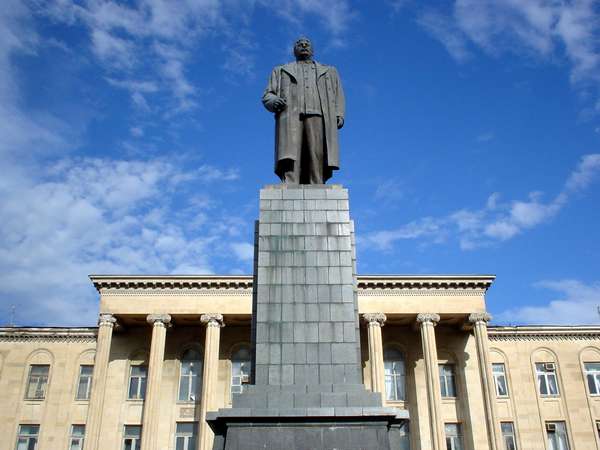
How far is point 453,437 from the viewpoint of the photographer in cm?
3706

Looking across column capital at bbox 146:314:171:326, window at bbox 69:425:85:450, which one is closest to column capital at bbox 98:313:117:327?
column capital at bbox 146:314:171:326

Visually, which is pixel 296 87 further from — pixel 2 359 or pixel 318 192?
pixel 2 359

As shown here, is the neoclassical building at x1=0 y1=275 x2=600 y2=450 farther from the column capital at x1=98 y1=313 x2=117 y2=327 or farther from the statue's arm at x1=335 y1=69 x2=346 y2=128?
the statue's arm at x1=335 y1=69 x2=346 y2=128

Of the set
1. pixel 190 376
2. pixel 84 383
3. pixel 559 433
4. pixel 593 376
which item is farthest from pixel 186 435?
pixel 593 376

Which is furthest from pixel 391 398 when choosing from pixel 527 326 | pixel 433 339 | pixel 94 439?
pixel 94 439

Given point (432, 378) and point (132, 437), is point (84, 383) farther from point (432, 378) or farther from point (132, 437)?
point (432, 378)

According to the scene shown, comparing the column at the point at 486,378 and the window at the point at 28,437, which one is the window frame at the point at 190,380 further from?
the column at the point at 486,378

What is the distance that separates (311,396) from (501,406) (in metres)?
33.3

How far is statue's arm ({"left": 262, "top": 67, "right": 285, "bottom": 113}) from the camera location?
1107cm

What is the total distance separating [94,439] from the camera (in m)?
33.3

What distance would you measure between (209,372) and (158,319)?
4412mm

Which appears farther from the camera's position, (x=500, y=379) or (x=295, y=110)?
(x=500, y=379)

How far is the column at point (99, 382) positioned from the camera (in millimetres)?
33375

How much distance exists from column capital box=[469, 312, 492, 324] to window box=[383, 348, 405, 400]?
5.21 meters
